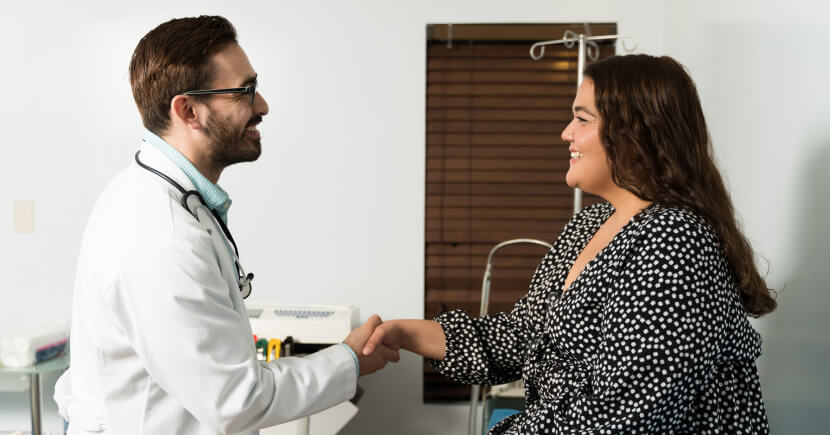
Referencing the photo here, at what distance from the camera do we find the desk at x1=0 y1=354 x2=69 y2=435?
251cm

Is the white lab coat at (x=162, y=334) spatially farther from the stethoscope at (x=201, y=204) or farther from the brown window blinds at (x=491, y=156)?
the brown window blinds at (x=491, y=156)

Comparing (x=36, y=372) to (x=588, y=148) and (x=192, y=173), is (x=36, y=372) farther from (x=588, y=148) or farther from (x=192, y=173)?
(x=588, y=148)

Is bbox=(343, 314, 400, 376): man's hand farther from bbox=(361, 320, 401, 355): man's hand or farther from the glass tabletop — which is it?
the glass tabletop

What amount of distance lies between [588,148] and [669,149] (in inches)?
6.1

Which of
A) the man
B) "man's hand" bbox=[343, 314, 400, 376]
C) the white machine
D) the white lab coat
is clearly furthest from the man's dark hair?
the white machine

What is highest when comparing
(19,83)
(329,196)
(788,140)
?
(19,83)

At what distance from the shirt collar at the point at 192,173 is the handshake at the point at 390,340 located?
0.40 metres

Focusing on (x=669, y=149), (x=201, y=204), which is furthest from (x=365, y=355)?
(x=669, y=149)

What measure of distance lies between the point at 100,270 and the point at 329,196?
1.73 meters

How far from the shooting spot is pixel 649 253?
1.09m

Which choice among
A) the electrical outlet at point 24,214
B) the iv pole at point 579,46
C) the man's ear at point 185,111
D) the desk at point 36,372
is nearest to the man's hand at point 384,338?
the man's ear at point 185,111

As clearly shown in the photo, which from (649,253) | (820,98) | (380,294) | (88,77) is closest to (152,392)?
(649,253)

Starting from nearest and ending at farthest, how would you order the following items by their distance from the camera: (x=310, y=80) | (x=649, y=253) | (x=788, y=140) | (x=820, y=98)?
(x=649, y=253), (x=820, y=98), (x=788, y=140), (x=310, y=80)

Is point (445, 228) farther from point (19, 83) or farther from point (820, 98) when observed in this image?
point (19, 83)
